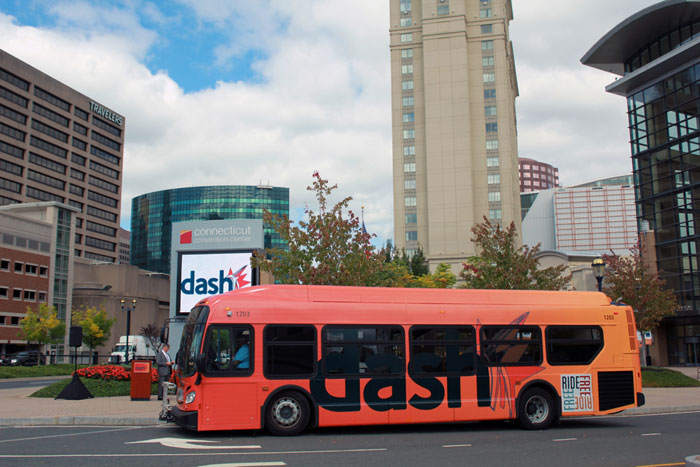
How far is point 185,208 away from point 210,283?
138801 mm

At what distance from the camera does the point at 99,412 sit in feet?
54.5

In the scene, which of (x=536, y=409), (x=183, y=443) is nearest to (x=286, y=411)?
(x=183, y=443)

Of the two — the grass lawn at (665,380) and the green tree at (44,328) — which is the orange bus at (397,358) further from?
the green tree at (44,328)

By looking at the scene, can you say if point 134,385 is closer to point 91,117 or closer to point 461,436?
point 461,436

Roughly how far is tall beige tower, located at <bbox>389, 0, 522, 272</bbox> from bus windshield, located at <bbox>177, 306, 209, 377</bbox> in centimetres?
8811

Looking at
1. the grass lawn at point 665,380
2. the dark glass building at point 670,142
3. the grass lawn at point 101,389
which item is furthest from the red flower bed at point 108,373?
the dark glass building at point 670,142

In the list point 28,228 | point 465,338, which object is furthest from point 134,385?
point 28,228

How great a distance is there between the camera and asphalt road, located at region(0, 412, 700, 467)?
10.3 meters

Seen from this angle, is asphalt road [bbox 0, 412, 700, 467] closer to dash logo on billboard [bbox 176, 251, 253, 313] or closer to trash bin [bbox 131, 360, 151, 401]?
trash bin [bbox 131, 360, 151, 401]

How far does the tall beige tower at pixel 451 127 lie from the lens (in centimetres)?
10162

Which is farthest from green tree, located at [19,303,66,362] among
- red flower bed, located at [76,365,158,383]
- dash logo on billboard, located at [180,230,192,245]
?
red flower bed, located at [76,365,158,383]

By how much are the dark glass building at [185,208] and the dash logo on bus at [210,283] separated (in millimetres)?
126214

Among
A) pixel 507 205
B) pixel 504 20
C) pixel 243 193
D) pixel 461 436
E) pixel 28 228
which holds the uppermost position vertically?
pixel 504 20

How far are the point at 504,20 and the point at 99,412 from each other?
103 metres
